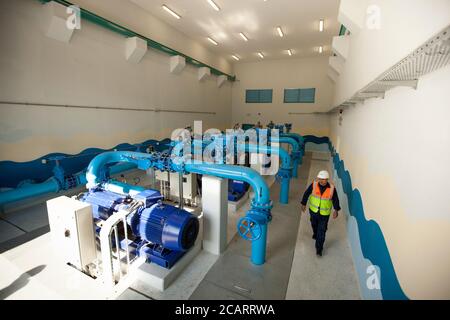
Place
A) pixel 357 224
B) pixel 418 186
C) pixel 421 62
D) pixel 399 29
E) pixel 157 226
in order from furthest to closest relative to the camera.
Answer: pixel 357 224 → pixel 157 226 → pixel 399 29 → pixel 418 186 → pixel 421 62

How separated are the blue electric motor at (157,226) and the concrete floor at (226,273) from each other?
0.33m

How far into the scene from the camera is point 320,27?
7.16 m

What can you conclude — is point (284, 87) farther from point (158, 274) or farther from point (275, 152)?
point (158, 274)

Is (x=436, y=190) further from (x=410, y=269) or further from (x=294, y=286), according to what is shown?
(x=294, y=286)

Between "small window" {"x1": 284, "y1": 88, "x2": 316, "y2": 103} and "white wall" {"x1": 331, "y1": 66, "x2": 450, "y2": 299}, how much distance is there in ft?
30.9

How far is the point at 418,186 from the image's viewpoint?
1.45 meters

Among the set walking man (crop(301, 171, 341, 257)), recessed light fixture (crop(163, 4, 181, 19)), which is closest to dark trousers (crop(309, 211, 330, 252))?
walking man (crop(301, 171, 341, 257))

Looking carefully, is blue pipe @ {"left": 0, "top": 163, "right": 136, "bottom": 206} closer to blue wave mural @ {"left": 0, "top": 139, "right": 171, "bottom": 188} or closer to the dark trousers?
blue wave mural @ {"left": 0, "top": 139, "right": 171, "bottom": 188}

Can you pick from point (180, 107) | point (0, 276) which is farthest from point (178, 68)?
point (0, 276)

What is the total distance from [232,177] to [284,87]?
10.0 metres

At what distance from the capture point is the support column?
2.88 metres

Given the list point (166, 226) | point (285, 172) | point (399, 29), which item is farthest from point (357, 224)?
point (166, 226)

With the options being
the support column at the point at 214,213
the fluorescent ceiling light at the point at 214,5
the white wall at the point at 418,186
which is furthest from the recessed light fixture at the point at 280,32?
the support column at the point at 214,213

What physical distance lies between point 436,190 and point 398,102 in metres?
1.04
